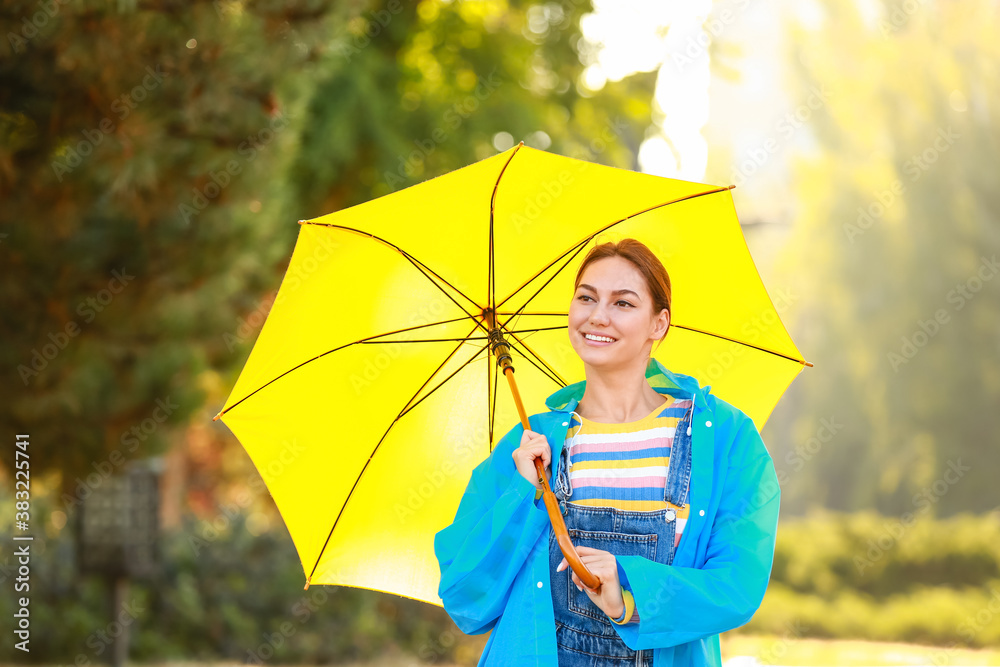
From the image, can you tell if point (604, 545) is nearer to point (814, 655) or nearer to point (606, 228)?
point (606, 228)

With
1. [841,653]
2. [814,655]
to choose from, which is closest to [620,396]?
[814,655]

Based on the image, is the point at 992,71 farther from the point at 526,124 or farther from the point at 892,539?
the point at 526,124

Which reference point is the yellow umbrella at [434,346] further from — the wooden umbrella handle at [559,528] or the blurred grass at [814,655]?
the blurred grass at [814,655]

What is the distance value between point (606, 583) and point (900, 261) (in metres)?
15.8

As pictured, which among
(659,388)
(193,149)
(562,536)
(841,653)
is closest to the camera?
(562,536)

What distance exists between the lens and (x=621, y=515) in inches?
77.9

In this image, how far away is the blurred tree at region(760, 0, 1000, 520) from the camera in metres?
14.7

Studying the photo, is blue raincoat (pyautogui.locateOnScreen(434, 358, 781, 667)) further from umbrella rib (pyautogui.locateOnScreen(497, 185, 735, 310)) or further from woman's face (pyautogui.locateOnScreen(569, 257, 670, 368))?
umbrella rib (pyautogui.locateOnScreen(497, 185, 735, 310))

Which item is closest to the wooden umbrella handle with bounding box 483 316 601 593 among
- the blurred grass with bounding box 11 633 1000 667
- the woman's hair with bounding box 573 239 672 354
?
the woman's hair with bounding box 573 239 672 354

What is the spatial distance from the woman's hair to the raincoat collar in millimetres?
158

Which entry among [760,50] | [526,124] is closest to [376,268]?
[526,124]

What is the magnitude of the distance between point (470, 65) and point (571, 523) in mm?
7387

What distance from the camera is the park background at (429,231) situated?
170 inches

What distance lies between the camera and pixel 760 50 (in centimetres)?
1831
